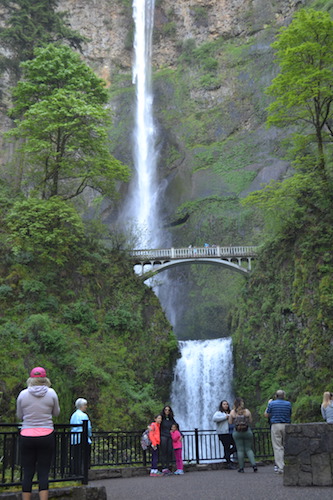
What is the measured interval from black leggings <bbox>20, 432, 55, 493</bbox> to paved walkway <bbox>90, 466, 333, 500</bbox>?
2.62 m

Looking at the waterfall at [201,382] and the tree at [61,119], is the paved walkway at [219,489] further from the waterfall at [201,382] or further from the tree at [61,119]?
the tree at [61,119]

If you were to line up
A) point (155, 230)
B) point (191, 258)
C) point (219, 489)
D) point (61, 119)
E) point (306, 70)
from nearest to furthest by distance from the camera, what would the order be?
point (219, 489) < point (306, 70) < point (61, 119) < point (191, 258) < point (155, 230)

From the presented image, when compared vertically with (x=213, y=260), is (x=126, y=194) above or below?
above

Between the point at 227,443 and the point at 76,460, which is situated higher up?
the point at 76,460

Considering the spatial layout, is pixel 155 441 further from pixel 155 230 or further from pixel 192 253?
pixel 155 230

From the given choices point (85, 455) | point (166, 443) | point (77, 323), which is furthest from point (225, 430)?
point (77, 323)

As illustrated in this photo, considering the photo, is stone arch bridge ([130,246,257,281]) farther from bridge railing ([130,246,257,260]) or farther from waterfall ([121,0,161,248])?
waterfall ([121,0,161,248])

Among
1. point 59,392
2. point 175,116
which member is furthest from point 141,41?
point 59,392

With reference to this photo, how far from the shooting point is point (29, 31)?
3044 cm

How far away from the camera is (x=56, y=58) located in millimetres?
26812

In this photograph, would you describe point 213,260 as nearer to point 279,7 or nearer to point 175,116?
point 175,116

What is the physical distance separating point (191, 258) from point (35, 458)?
28.3 metres

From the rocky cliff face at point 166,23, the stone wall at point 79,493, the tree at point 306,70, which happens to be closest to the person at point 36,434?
the stone wall at point 79,493

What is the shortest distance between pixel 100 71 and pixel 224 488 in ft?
212
